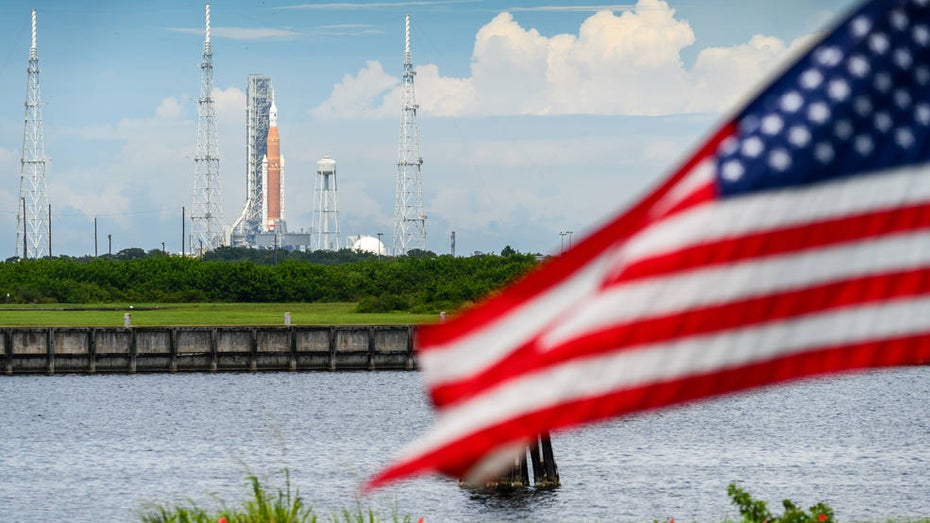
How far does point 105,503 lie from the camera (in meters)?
40.1

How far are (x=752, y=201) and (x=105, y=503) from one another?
38.2 m

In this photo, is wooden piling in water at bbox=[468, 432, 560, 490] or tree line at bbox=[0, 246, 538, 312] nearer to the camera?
wooden piling in water at bbox=[468, 432, 560, 490]

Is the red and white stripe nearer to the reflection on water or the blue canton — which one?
the blue canton

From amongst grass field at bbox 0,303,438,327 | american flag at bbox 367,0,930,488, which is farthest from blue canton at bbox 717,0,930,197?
grass field at bbox 0,303,438,327

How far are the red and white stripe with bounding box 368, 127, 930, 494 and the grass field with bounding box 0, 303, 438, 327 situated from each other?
95.8m

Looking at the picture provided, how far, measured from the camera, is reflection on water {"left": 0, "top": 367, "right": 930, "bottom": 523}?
1505 inches

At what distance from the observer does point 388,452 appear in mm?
54062

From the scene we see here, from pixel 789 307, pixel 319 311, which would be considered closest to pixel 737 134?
pixel 789 307

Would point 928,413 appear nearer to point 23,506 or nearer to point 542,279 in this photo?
point 23,506

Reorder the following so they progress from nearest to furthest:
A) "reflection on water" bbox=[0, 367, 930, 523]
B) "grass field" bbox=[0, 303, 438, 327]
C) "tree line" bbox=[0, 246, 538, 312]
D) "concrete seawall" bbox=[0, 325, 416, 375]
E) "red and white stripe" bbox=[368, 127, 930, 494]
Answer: "red and white stripe" bbox=[368, 127, 930, 494] < "reflection on water" bbox=[0, 367, 930, 523] < "concrete seawall" bbox=[0, 325, 416, 375] < "grass field" bbox=[0, 303, 438, 327] < "tree line" bbox=[0, 246, 538, 312]

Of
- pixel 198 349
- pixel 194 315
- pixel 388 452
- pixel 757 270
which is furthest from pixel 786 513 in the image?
pixel 194 315

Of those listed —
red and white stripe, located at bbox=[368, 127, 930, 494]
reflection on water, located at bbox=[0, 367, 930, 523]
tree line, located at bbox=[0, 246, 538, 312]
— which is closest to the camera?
red and white stripe, located at bbox=[368, 127, 930, 494]

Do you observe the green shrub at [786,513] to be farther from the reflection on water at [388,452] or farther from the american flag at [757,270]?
the american flag at [757,270]

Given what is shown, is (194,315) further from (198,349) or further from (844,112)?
(844,112)
